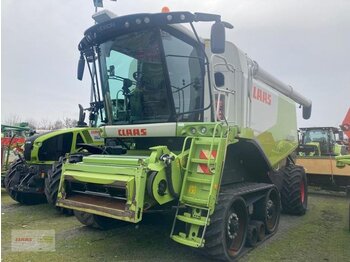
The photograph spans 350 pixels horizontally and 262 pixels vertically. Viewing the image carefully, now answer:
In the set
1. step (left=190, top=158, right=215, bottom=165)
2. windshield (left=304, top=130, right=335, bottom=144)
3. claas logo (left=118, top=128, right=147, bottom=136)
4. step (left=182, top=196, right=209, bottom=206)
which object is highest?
windshield (left=304, top=130, right=335, bottom=144)

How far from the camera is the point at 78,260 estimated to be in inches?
168

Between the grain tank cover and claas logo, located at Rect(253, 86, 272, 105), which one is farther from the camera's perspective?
the grain tank cover

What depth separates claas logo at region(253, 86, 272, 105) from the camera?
5965 mm

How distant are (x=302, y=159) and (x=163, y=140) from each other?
5.83 m

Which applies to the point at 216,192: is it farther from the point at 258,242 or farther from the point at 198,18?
the point at 198,18

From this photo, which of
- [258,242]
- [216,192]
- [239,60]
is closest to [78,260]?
[216,192]

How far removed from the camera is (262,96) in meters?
6.30

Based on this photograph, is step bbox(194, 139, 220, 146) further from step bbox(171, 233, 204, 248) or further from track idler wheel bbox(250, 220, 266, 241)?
track idler wheel bbox(250, 220, 266, 241)

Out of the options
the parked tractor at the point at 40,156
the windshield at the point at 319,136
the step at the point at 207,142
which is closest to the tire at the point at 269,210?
the step at the point at 207,142

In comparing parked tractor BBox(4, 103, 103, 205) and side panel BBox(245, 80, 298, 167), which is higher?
side panel BBox(245, 80, 298, 167)

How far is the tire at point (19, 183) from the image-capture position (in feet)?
24.3

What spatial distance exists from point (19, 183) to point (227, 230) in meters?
4.93

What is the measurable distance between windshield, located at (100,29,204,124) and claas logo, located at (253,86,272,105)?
5.08 ft
